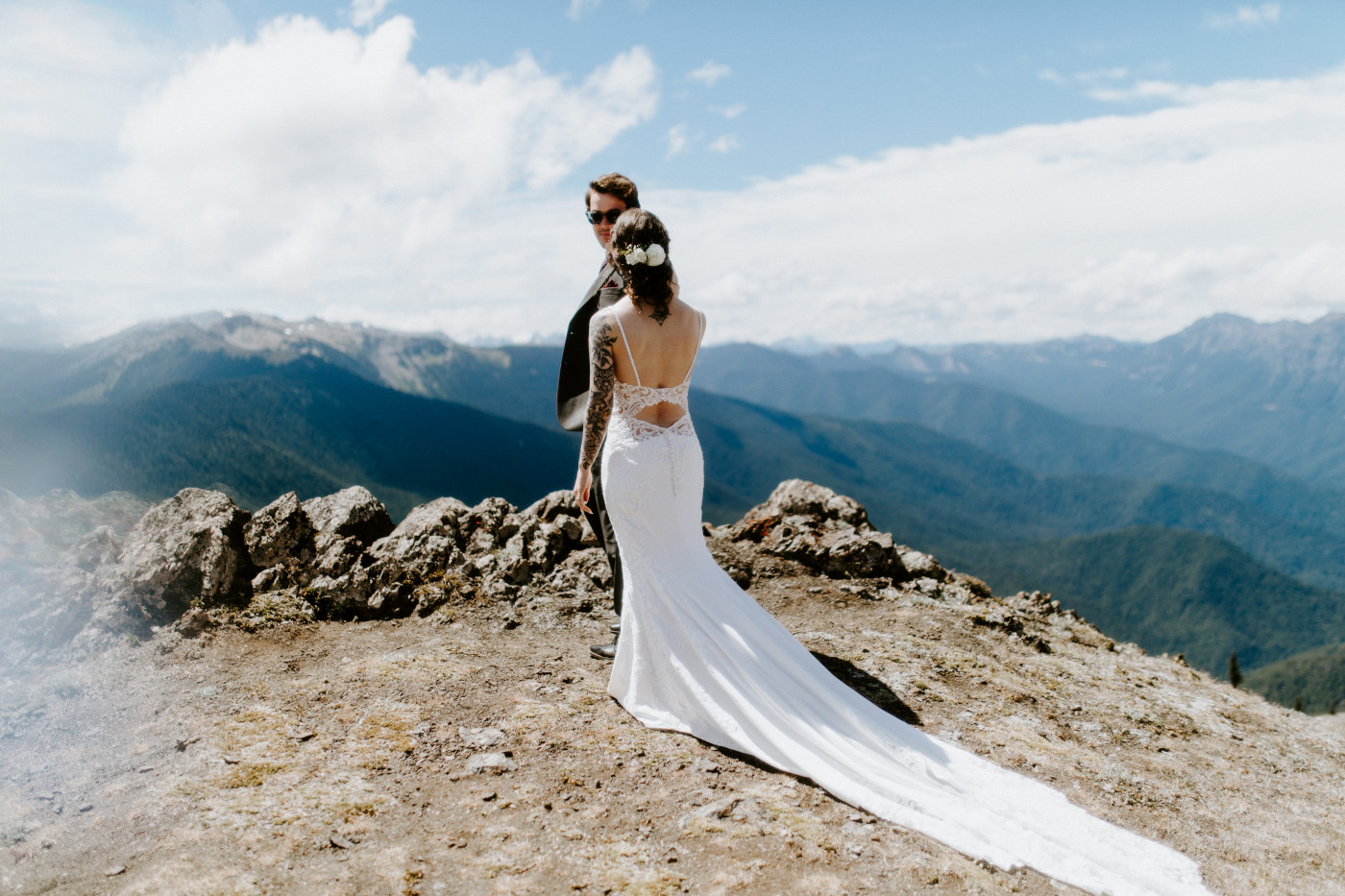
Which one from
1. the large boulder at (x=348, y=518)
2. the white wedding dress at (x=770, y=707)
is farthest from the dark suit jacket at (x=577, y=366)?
the large boulder at (x=348, y=518)

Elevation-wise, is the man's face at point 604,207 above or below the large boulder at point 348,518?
above

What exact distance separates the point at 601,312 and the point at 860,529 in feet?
21.2

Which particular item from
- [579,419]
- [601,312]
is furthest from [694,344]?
[579,419]

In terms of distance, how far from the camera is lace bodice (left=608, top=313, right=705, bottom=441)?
546cm

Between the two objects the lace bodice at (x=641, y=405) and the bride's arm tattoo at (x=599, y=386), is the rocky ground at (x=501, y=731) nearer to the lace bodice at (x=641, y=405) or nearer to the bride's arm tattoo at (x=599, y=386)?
the bride's arm tattoo at (x=599, y=386)

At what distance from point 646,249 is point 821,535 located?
6.06m

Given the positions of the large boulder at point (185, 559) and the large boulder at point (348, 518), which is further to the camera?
the large boulder at point (348, 518)

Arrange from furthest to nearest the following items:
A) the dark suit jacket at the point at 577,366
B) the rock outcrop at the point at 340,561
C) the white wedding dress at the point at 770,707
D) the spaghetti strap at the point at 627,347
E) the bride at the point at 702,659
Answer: the rock outcrop at the point at 340,561
the dark suit jacket at the point at 577,366
the spaghetti strap at the point at 627,347
the bride at the point at 702,659
the white wedding dress at the point at 770,707

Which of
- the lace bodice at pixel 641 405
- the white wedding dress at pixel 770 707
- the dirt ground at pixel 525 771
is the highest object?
the lace bodice at pixel 641 405

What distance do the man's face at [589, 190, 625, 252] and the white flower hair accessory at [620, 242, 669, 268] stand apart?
1.02 m

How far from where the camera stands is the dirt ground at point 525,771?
390cm

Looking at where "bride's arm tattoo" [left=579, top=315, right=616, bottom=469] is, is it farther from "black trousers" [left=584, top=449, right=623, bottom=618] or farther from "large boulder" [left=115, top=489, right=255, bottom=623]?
"large boulder" [left=115, top=489, right=255, bottom=623]

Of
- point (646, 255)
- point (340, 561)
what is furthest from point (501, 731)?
point (340, 561)

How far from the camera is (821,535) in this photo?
9984mm
